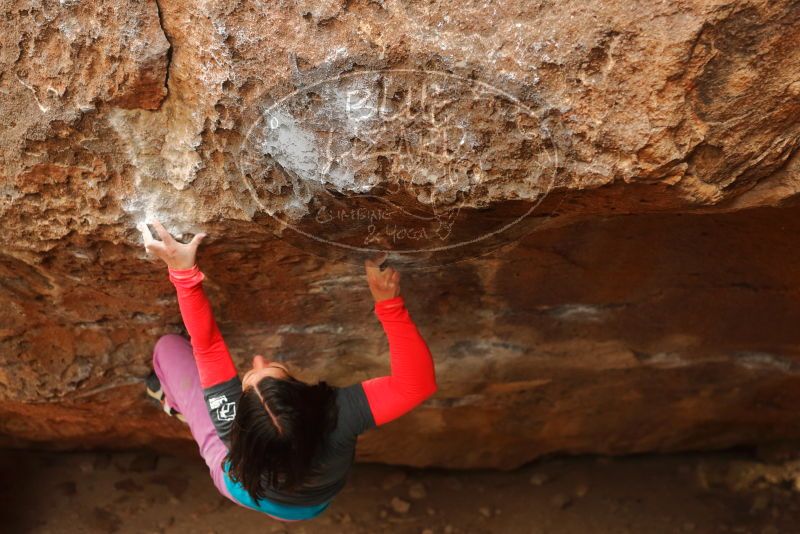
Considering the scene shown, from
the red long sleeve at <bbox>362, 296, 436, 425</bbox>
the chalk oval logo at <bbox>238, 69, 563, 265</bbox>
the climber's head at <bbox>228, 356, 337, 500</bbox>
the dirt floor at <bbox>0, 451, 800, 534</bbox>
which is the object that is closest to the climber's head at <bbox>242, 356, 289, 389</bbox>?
the climber's head at <bbox>228, 356, 337, 500</bbox>

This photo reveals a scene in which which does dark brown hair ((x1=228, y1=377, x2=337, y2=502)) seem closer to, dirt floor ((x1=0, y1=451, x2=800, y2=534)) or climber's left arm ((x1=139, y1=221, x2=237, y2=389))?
climber's left arm ((x1=139, y1=221, x2=237, y2=389))

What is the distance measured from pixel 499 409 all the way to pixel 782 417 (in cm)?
77

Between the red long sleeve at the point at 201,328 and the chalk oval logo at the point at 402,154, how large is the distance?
200 mm

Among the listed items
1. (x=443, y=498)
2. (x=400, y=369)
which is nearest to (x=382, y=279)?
(x=400, y=369)

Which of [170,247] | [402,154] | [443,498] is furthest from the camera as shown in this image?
[443,498]

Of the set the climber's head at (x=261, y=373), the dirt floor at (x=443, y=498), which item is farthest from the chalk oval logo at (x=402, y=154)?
the dirt floor at (x=443, y=498)

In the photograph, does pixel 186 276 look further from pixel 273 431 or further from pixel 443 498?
pixel 443 498

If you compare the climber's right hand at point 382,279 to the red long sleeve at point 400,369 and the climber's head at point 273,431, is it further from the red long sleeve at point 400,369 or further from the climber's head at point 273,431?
the climber's head at point 273,431

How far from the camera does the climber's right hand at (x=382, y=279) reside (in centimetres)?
146

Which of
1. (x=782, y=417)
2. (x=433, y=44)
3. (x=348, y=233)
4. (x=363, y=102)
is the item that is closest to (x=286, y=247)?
(x=348, y=233)

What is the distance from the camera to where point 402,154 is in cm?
123

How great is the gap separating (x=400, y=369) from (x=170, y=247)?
1.46ft

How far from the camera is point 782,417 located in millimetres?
2238

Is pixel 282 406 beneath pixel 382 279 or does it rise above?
beneath
